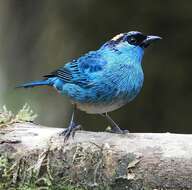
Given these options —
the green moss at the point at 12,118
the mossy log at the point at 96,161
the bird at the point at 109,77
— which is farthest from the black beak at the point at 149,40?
the green moss at the point at 12,118

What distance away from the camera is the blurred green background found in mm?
8016

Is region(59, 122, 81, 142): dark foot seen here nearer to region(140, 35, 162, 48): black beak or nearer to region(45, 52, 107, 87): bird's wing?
region(45, 52, 107, 87): bird's wing

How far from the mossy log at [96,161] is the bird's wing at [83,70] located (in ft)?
1.82

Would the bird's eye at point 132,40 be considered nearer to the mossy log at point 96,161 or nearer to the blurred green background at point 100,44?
the mossy log at point 96,161

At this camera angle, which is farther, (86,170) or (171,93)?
(171,93)

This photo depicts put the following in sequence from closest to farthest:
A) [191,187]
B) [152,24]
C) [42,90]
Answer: [191,187] → [152,24] → [42,90]

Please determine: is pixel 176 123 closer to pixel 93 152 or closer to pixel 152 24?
pixel 152 24

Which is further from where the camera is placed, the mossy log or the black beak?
the black beak

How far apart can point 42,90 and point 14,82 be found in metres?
0.46

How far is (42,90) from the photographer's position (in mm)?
8648

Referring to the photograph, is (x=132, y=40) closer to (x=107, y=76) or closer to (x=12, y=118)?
(x=107, y=76)

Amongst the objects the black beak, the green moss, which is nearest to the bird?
the black beak

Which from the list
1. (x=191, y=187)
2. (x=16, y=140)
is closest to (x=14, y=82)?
(x=16, y=140)

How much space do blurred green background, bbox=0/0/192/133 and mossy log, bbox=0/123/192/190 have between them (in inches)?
139
